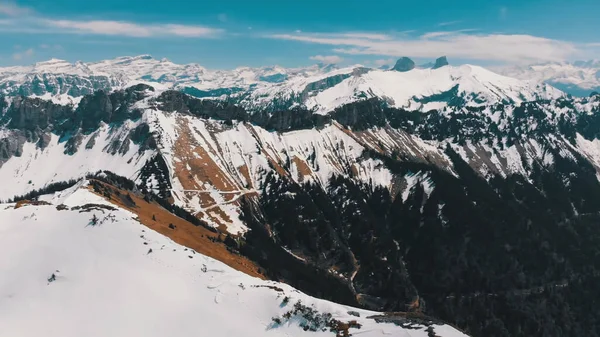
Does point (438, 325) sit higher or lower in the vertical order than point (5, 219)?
higher

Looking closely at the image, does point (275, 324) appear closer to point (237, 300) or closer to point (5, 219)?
point (237, 300)

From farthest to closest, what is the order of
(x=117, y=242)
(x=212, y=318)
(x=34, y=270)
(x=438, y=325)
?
(x=117, y=242) < (x=34, y=270) < (x=212, y=318) < (x=438, y=325)

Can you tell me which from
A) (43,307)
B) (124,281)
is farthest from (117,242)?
(43,307)

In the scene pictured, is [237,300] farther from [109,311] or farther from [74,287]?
[74,287]

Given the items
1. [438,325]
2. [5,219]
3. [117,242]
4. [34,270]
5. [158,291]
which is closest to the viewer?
[438,325]

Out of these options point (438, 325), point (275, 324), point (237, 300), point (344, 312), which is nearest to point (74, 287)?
point (237, 300)

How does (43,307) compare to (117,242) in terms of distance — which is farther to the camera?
(117,242)
